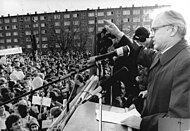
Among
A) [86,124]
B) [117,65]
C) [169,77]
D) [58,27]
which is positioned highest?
[58,27]

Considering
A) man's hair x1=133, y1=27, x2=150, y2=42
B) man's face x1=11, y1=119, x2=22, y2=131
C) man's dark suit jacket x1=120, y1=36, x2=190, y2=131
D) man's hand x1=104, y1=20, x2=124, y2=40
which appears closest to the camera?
man's dark suit jacket x1=120, y1=36, x2=190, y2=131

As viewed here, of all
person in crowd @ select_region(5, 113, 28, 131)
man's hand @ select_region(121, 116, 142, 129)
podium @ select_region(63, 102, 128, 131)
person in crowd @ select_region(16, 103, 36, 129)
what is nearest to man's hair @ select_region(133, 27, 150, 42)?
podium @ select_region(63, 102, 128, 131)

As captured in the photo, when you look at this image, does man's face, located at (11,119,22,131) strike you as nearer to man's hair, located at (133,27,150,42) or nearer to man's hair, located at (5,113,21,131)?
man's hair, located at (5,113,21,131)

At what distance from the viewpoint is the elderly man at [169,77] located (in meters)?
0.95

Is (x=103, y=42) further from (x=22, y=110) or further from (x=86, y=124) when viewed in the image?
(x=22, y=110)

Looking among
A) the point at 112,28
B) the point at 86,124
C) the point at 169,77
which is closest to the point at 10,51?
the point at 112,28

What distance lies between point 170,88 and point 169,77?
0.20ft

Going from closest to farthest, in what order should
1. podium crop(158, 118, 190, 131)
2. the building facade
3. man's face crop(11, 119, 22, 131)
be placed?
podium crop(158, 118, 190, 131) → man's face crop(11, 119, 22, 131) → the building facade

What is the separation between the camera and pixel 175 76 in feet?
3.29

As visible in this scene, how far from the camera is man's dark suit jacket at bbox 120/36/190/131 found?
95 cm

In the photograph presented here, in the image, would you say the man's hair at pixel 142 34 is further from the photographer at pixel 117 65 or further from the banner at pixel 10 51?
the banner at pixel 10 51

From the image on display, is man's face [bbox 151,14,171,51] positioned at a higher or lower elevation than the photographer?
higher

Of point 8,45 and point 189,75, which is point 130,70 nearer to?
point 189,75

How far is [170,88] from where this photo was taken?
1055 mm
